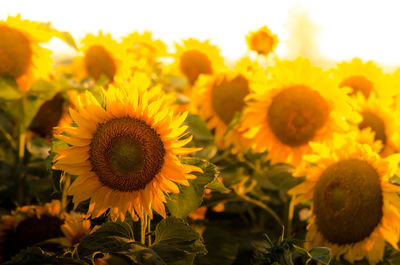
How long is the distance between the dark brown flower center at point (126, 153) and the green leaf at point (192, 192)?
0.31ft

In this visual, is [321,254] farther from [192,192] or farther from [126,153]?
[126,153]

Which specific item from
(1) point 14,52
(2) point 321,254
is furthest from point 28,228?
(2) point 321,254

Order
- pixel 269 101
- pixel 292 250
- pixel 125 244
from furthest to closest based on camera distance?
pixel 269 101 → pixel 292 250 → pixel 125 244

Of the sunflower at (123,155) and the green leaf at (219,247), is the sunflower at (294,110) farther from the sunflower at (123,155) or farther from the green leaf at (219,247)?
the sunflower at (123,155)

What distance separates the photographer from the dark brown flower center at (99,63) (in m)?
2.80

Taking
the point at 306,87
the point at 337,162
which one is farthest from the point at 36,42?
the point at 337,162

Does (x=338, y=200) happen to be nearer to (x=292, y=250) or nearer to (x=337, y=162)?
(x=337, y=162)

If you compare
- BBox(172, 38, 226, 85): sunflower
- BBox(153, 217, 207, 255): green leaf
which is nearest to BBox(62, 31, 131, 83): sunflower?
BBox(172, 38, 226, 85): sunflower

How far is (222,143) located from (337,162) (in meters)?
1.09

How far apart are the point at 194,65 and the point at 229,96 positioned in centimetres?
75

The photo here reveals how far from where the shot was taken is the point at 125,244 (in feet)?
4.00

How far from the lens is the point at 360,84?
2.58m

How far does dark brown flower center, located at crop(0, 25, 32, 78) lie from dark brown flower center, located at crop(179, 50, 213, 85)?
126cm

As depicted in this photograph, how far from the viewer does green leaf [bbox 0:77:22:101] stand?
2012mm
